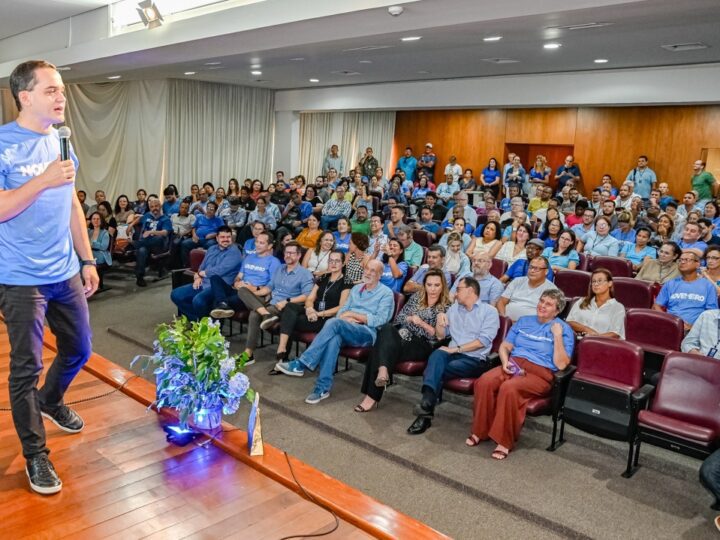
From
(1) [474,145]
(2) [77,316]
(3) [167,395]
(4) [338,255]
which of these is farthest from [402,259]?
(1) [474,145]

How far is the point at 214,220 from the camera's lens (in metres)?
8.82

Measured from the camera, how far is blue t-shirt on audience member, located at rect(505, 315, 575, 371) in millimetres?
4043

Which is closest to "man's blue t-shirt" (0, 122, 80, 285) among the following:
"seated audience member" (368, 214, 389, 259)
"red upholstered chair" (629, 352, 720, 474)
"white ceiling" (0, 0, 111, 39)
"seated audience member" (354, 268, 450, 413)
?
"seated audience member" (354, 268, 450, 413)

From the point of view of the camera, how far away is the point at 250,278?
5926 millimetres

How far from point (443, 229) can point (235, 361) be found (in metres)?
5.29

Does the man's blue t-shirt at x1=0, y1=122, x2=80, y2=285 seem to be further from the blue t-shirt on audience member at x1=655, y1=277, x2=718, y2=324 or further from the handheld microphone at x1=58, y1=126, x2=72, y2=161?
the blue t-shirt on audience member at x1=655, y1=277, x2=718, y2=324

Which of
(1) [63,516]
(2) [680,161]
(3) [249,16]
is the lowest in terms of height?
(1) [63,516]

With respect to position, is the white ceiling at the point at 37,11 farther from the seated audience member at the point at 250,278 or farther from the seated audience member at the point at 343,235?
the seated audience member at the point at 250,278

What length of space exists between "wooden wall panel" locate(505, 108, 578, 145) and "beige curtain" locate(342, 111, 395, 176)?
3190 millimetres

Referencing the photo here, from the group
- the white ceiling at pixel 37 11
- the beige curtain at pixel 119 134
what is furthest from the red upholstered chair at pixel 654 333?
the beige curtain at pixel 119 134

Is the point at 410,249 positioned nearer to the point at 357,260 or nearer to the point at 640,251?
the point at 357,260

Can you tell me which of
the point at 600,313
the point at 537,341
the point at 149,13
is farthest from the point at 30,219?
the point at 149,13

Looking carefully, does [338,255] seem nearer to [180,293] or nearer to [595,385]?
[180,293]

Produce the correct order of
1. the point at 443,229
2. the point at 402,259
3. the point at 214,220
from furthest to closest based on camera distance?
the point at 214,220 < the point at 443,229 < the point at 402,259
